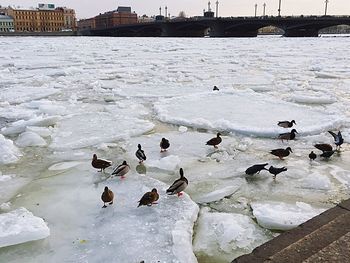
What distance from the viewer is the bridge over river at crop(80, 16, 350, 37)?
196 ft

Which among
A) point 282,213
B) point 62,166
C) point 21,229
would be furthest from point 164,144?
point 21,229

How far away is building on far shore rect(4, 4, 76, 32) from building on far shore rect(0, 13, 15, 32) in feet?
4.92

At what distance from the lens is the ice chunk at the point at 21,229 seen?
2.97m

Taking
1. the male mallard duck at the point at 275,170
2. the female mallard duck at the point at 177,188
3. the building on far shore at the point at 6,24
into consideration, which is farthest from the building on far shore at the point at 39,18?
the female mallard duck at the point at 177,188

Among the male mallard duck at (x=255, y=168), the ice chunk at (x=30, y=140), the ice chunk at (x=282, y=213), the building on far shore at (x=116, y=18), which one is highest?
the building on far shore at (x=116, y=18)

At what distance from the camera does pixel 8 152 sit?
4930mm

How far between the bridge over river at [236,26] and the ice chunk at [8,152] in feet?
200

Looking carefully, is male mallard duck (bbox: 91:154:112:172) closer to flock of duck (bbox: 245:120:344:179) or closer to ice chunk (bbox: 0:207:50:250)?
ice chunk (bbox: 0:207:50:250)

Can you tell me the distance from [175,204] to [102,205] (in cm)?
72

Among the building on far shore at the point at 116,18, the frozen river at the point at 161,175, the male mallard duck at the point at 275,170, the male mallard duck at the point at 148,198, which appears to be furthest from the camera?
the building on far shore at the point at 116,18

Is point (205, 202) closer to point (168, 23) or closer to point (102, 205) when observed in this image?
→ point (102, 205)

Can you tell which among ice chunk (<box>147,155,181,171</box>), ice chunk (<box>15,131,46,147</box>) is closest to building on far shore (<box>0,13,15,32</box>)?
ice chunk (<box>15,131,46,147</box>)

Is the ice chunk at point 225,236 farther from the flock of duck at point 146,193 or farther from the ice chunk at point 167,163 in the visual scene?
the ice chunk at point 167,163

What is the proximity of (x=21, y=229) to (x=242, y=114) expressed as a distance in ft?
16.7
